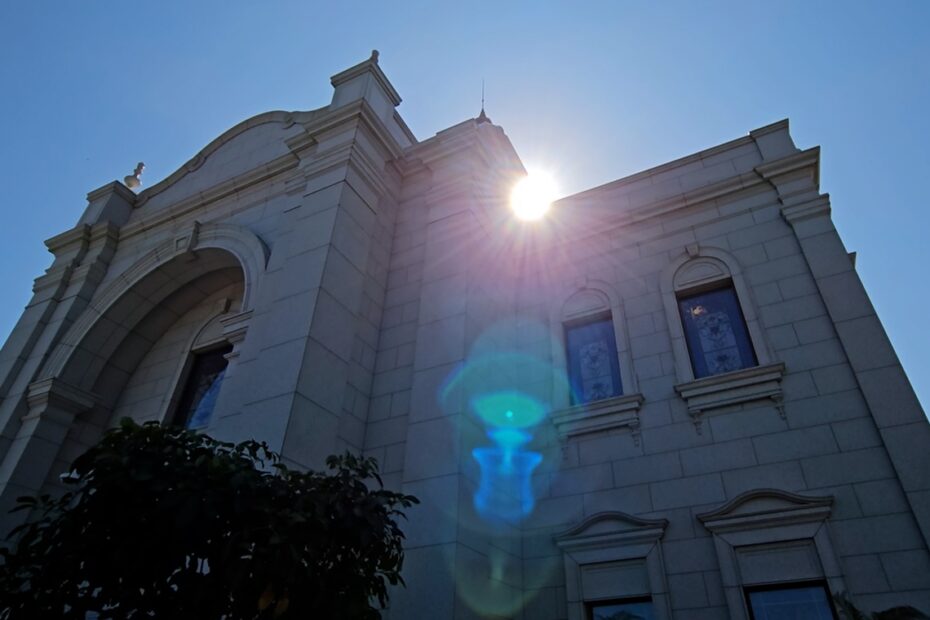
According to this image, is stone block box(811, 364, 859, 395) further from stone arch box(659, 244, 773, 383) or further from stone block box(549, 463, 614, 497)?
stone block box(549, 463, 614, 497)

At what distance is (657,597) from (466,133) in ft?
24.4

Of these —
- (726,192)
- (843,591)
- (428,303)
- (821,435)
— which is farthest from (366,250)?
(843,591)

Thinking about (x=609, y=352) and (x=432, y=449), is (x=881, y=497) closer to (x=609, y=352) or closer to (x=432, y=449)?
(x=609, y=352)

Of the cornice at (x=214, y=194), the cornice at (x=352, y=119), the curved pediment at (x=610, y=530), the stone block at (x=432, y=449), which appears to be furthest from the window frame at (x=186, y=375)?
the curved pediment at (x=610, y=530)

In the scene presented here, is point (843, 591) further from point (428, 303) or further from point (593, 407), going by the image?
point (428, 303)

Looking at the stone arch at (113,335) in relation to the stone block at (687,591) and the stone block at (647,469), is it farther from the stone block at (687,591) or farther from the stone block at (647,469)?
the stone block at (687,591)

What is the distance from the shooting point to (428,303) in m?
8.97

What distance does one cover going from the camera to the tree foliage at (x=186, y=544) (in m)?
3.65

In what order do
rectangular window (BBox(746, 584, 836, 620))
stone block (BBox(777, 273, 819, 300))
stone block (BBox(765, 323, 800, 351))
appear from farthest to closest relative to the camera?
1. stone block (BBox(777, 273, 819, 300))
2. stone block (BBox(765, 323, 800, 351))
3. rectangular window (BBox(746, 584, 836, 620))

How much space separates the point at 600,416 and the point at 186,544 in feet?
19.5

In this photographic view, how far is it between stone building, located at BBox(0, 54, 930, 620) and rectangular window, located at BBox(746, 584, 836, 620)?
3cm

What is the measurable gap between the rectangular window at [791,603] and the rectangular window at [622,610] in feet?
3.56

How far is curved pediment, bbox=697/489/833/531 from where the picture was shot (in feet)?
21.9

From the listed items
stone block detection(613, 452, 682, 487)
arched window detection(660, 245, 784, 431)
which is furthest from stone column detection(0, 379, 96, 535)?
arched window detection(660, 245, 784, 431)
